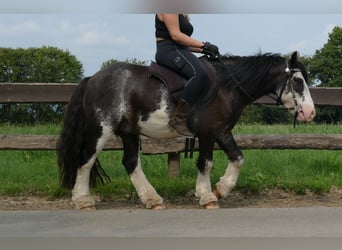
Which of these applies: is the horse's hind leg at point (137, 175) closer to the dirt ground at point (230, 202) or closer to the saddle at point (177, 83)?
the dirt ground at point (230, 202)

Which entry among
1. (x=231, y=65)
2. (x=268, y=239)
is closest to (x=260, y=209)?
(x=268, y=239)

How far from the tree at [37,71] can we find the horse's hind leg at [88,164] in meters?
0.98

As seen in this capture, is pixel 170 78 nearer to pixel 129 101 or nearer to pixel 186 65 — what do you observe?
pixel 186 65

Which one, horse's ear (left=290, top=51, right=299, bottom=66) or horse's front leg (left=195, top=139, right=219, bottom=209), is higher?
horse's ear (left=290, top=51, right=299, bottom=66)

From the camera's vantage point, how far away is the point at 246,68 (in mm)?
6066

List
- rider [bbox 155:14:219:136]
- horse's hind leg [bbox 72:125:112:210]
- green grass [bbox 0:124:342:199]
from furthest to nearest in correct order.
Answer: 1. green grass [bbox 0:124:342:199]
2. horse's hind leg [bbox 72:125:112:210]
3. rider [bbox 155:14:219:136]

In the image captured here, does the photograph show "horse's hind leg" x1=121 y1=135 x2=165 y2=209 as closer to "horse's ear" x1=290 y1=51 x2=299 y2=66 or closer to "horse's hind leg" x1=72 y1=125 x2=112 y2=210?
"horse's hind leg" x1=72 y1=125 x2=112 y2=210

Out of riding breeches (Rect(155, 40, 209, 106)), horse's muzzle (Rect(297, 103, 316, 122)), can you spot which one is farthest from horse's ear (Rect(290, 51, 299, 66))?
riding breeches (Rect(155, 40, 209, 106))

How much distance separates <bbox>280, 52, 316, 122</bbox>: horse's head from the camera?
5805 mm

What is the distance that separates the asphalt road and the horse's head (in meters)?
1.07

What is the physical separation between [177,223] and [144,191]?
109 centimetres

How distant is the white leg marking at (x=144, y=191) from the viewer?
19.1 feet

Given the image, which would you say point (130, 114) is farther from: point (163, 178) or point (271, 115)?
point (271, 115)

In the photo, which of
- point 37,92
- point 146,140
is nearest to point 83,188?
point 146,140
